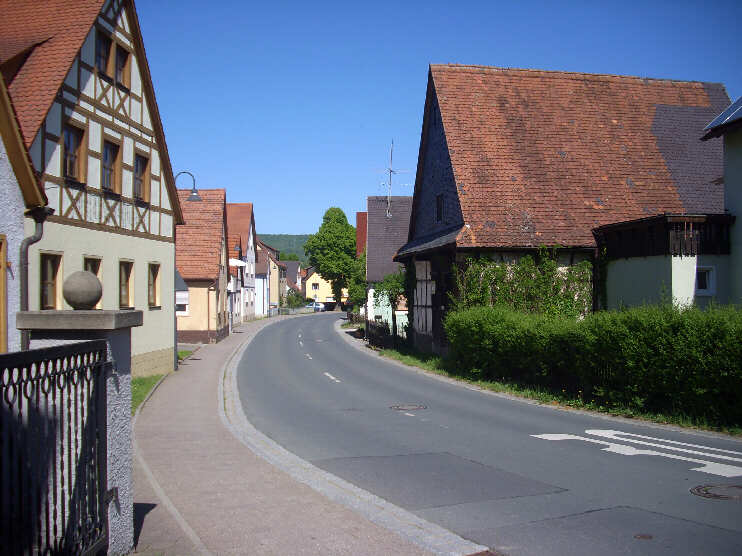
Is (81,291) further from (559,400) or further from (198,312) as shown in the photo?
(198,312)

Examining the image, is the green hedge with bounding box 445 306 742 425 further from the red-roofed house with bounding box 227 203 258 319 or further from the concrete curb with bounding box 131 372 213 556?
the red-roofed house with bounding box 227 203 258 319

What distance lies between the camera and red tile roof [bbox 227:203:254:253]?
215 feet

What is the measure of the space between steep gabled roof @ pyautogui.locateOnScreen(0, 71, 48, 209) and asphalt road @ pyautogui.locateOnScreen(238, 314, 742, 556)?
5.85 m

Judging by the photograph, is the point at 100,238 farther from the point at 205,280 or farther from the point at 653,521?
the point at 205,280

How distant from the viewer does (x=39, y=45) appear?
1561 cm

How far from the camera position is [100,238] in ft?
55.6

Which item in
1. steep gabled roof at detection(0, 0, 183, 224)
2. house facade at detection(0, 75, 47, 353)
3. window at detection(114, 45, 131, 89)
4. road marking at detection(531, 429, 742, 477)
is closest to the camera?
road marking at detection(531, 429, 742, 477)

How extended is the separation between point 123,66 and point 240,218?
160ft

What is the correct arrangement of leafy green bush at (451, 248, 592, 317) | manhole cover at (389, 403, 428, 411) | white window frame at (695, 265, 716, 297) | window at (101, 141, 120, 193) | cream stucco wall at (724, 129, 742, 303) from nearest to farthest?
manhole cover at (389, 403, 428, 411) → window at (101, 141, 120, 193) → cream stucco wall at (724, 129, 742, 303) → white window frame at (695, 265, 716, 297) → leafy green bush at (451, 248, 592, 317)

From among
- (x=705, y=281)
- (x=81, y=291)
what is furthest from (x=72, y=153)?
(x=705, y=281)

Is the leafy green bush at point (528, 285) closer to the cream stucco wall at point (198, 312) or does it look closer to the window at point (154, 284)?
the window at point (154, 284)

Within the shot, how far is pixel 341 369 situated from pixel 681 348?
43.6ft

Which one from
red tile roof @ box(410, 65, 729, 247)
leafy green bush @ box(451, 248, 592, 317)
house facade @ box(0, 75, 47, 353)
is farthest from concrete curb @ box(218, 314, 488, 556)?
red tile roof @ box(410, 65, 729, 247)

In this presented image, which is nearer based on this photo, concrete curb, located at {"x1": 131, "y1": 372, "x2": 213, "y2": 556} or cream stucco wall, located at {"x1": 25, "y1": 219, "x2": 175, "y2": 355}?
concrete curb, located at {"x1": 131, "y1": 372, "x2": 213, "y2": 556}
